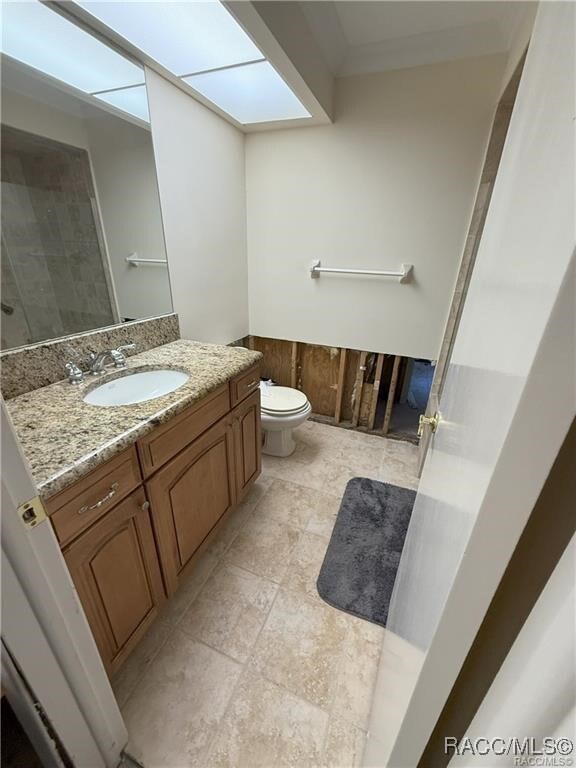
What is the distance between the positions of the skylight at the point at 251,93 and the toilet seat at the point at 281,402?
162 cm

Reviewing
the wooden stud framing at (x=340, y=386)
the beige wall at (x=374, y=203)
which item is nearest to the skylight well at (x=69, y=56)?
the beige wall at (x=374, y=203)

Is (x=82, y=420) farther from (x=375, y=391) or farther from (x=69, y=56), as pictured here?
(x=375, y=391)

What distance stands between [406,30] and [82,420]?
225cm

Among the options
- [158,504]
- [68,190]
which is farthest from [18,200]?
[158,504]

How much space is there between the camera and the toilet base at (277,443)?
218 cm

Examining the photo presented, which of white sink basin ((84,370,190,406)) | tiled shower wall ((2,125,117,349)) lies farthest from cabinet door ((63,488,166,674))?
tiled shower wall ((2,125,117,349))

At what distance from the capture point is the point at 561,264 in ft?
0.84

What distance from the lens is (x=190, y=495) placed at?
1223 millimetres

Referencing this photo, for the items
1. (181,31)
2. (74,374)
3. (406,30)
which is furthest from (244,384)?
(406,30)

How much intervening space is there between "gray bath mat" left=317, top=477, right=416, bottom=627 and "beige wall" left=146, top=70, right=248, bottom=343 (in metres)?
1.40

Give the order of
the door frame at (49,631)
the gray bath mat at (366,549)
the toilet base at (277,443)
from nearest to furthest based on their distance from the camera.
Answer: the door frame at (49,631) → the gray bath mat at (366,549) → the toilet base at (277,443)

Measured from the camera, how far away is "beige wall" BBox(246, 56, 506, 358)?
1672 mm

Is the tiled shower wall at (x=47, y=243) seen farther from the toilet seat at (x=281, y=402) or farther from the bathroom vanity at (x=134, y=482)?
the toilet seat at (x=281, y=402)

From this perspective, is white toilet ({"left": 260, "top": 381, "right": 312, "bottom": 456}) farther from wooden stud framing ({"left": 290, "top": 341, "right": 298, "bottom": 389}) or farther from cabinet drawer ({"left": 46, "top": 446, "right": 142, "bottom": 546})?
cabinet drawer ({"left": 46, "top": 446, "right": 142, "bottom": 546})
